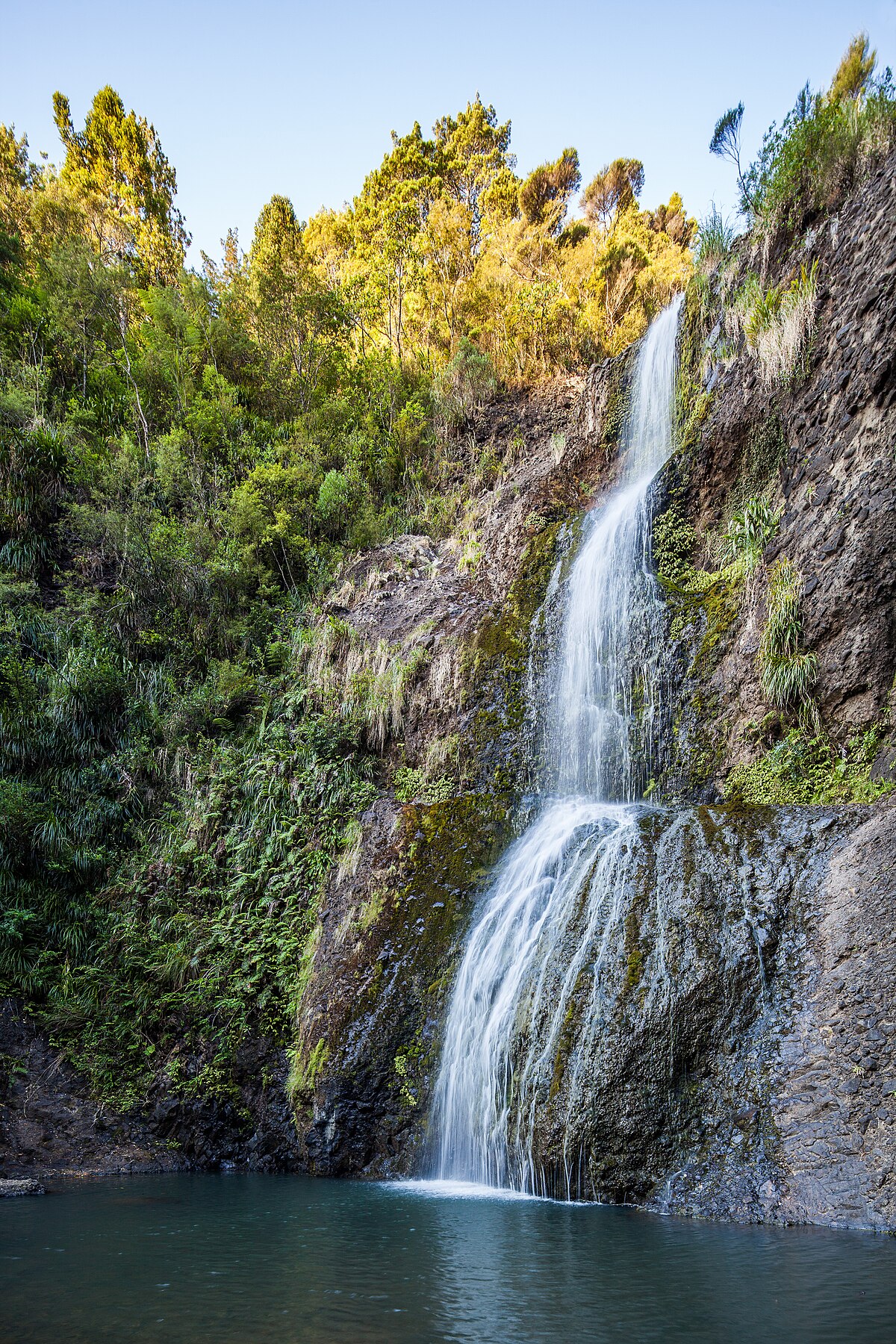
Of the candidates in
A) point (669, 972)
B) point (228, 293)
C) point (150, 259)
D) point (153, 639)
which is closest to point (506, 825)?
point (669, 972)

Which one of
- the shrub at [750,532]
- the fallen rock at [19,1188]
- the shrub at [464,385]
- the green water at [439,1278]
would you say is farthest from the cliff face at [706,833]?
the shrub at [464,385]

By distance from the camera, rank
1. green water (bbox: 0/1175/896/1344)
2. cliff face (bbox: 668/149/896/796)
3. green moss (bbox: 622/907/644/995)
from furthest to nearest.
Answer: cliff face (bbox: 668/149/896/796), green moss (bbox: 622/907/644/995), green water (bbox: 0/1175/896/1344)

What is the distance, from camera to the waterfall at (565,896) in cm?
592

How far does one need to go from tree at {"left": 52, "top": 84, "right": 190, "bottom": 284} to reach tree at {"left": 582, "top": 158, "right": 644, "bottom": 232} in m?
13.6

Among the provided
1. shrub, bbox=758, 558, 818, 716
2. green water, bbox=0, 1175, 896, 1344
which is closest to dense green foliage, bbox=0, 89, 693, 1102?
green water, bbox=0, 1175, 896, 1344

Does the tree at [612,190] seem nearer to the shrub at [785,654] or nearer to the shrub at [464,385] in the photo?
the shrub at [464,385]

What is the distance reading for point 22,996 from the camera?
376 inches

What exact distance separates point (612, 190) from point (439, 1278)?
3012 cm

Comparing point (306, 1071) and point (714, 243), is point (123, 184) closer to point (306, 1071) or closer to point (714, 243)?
point (714, 243)

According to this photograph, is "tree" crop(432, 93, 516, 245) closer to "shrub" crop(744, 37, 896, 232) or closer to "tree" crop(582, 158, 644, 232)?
"tree" crop(582, 158, 644, 232)

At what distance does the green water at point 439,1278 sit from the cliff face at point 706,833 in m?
0.64

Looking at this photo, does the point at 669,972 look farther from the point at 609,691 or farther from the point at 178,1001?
the point at 178,1001

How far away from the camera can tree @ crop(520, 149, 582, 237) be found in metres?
25.0

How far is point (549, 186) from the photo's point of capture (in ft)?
83.0
